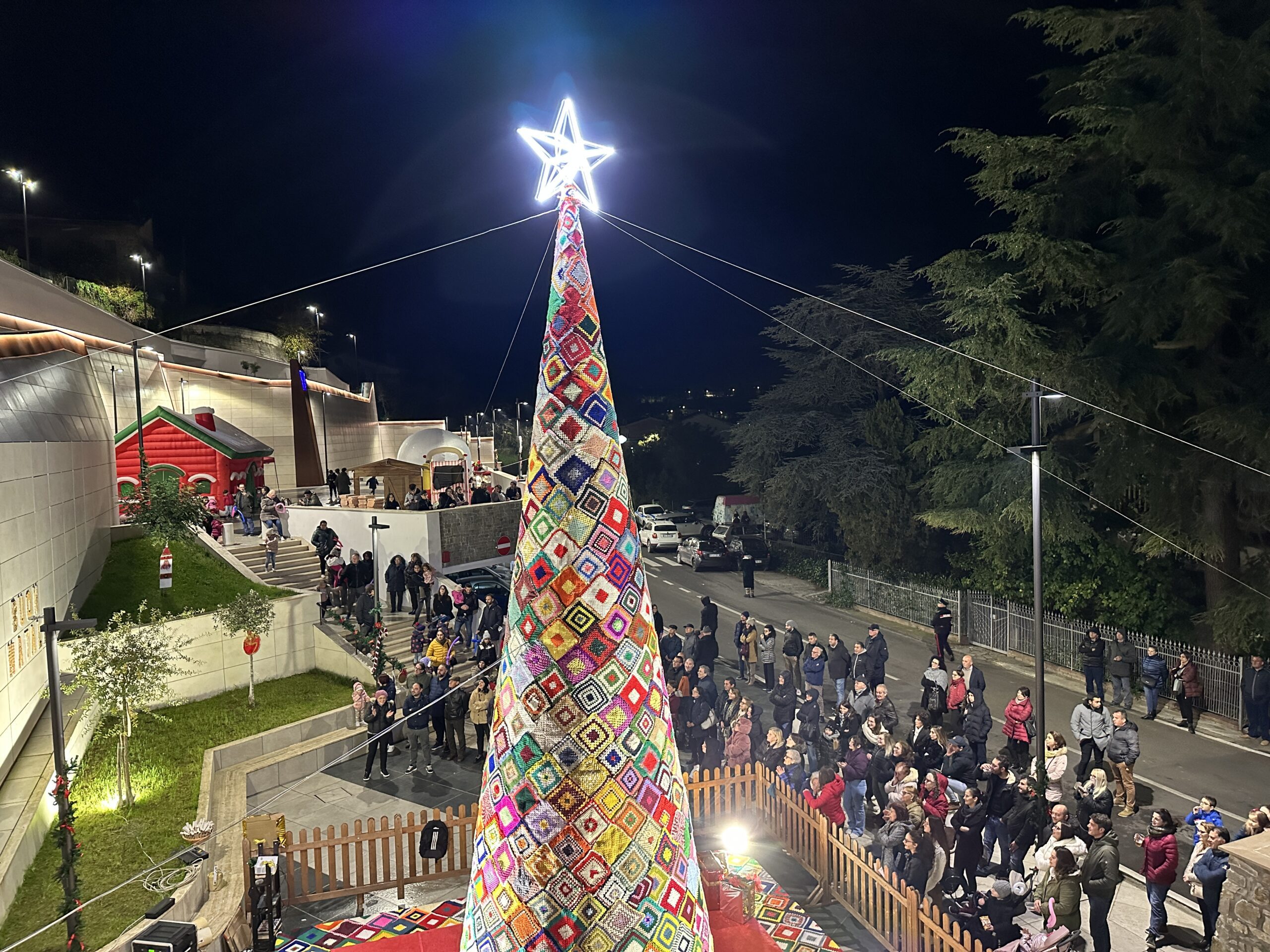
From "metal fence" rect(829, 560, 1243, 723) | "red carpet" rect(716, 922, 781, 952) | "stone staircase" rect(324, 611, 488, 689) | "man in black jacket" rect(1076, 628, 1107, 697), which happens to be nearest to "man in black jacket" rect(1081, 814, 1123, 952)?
"red carpet" rect(716, 922, 781, 952)

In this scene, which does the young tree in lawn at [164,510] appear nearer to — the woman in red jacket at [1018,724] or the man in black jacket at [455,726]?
the man in black jacket at [455,726]

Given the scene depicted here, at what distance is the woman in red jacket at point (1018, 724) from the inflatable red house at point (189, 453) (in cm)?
2168

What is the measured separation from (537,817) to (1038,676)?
30.6 ft

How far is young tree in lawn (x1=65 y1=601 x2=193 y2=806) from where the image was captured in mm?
11844

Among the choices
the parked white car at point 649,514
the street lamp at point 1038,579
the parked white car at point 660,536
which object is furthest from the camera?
the parked white car at point 649,514

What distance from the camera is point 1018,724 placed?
11.8 m

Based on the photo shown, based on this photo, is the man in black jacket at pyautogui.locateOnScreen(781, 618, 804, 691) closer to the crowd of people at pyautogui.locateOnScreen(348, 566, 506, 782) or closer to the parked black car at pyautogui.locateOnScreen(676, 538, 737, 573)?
the crowd of people at pyautogui.locateOnScreen(348, 566, 506, 782)

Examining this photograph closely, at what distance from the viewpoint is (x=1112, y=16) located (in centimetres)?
1731

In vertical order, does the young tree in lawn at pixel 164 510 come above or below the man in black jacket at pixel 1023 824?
above

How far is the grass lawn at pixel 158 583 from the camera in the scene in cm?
1633

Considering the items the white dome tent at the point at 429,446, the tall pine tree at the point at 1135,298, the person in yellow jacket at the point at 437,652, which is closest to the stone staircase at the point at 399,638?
the person in yellow jacket at the point at 437,652

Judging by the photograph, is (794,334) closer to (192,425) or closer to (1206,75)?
(1206,75)

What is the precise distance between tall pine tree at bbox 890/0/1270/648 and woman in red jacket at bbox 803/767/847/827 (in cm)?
1070

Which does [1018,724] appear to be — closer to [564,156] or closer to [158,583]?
[564,156]
